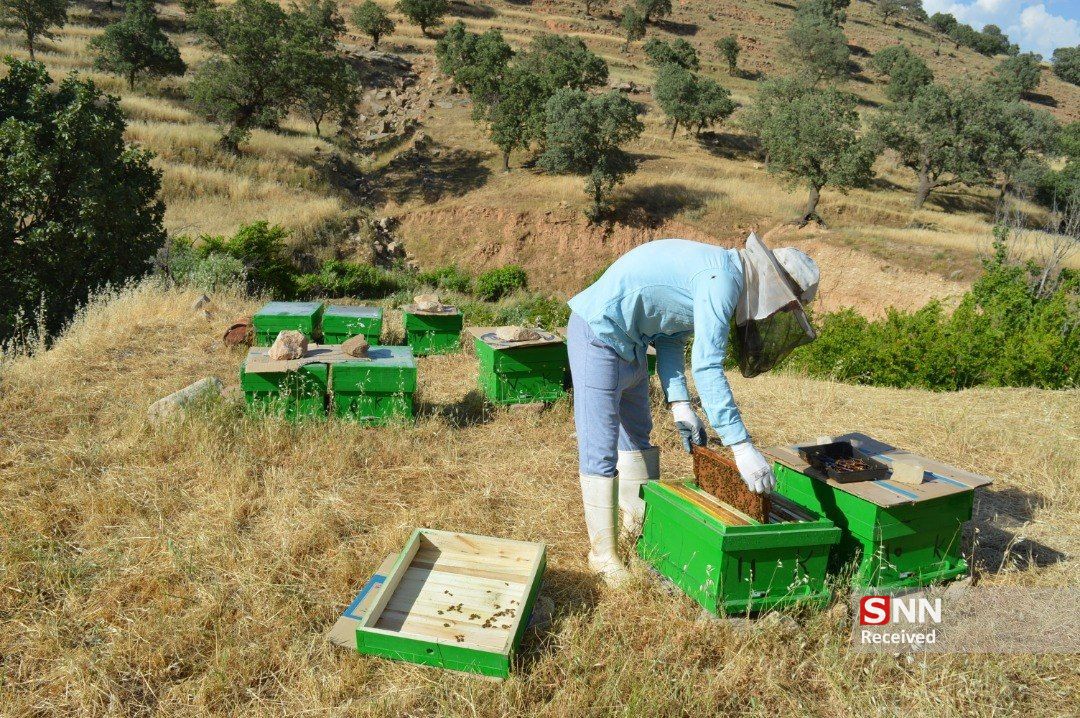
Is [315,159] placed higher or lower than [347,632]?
higher

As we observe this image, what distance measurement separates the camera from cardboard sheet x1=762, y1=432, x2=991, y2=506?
3.69 metres

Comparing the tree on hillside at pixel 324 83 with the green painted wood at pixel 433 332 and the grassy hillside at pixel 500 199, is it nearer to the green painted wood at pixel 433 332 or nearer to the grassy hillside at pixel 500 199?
the grassy hillside at pixel 500 199

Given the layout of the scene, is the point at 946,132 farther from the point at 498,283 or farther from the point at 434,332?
the point at 434,332

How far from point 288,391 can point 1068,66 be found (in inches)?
3285

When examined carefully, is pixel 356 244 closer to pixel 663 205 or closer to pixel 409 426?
pixel 663 205

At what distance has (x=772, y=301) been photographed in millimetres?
3588

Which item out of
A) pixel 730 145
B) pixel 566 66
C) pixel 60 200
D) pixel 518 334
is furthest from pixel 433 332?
pixel 730 145

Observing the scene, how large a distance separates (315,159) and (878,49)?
55.6 metres

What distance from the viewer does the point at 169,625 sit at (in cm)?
355

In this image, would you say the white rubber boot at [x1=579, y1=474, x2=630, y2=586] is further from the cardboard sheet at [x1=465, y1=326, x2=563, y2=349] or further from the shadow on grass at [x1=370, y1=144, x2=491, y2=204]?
the shadow on grass at [x1=370, y1=144, x2=491, y2=204]

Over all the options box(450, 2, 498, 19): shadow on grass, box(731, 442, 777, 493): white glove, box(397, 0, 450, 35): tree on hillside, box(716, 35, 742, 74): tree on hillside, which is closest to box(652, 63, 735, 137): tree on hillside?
box(716, 35, 742, 74): tree on hillside

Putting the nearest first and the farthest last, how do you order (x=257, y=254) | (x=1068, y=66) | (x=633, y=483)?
1. (x=633, y=483)
2. (x=257, y=254)
3. (x=1068, y=66)

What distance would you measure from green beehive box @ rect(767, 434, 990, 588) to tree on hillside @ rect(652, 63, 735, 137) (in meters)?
36.3

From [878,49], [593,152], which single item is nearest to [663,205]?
[593,152]
